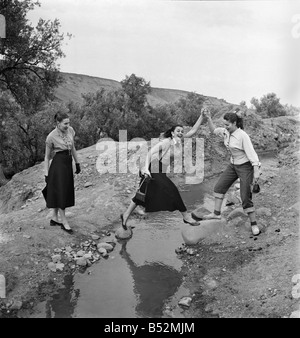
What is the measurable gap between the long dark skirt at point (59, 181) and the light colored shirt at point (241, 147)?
287cm

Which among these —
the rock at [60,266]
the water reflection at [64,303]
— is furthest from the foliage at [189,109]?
the water reflection at [64,303]

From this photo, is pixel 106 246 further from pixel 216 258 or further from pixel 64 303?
pixel 216 258

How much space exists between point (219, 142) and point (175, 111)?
2637cm

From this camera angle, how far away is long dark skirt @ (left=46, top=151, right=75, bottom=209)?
22.8 ft

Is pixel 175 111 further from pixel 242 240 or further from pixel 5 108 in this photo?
pixel 242 240

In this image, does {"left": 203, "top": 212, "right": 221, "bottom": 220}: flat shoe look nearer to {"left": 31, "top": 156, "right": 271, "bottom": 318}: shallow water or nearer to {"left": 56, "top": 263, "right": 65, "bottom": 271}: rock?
{"left": 31, "top": 156, "right": 271, "bottom": 318}: shallow water

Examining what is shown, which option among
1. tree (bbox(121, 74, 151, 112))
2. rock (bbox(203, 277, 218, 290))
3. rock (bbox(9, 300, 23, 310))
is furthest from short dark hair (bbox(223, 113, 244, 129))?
tree (bbox(121, 74, 151, 112))

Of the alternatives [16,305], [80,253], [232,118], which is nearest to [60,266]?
[80,253]

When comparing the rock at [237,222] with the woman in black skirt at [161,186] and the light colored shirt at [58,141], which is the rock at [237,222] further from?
the light colored shirt at [58,141]

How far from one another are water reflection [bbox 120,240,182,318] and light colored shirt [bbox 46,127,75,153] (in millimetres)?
2138

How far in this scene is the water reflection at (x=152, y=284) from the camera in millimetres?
5104

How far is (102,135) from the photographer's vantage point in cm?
2977

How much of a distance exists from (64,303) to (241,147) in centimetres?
366
